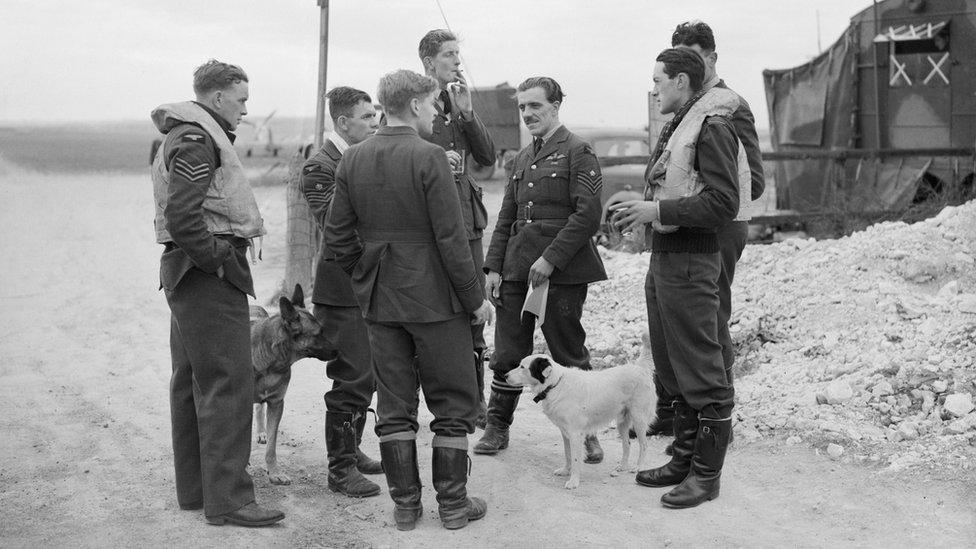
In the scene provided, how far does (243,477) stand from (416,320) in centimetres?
119

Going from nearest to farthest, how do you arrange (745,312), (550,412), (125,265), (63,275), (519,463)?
(550,412)
(519,463)
(745,312)
(63,275)
(125,265)

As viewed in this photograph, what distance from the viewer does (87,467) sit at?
5.60 metres

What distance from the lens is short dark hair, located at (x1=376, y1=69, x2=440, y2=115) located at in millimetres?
4504

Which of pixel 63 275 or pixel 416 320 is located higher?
pixel 416 320

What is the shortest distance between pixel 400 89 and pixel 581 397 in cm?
198

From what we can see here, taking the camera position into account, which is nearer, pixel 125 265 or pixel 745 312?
pixel 745 312

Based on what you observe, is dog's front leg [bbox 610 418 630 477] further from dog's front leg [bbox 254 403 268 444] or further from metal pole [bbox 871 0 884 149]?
metal pole [bbox 871 0 884 149]

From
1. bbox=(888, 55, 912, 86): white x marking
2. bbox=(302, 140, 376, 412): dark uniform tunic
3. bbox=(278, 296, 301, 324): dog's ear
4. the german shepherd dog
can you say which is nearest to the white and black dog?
A: bbox=(302, 140, 376, 412): dark uniform tunic

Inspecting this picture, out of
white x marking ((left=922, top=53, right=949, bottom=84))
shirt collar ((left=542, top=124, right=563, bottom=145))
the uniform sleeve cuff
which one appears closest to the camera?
the uniform sleeve cuff

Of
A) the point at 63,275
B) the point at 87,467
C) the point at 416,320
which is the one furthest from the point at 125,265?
the point at 416,320

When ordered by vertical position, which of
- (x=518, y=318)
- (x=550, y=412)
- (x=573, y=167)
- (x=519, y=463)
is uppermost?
(x=573, y=167)

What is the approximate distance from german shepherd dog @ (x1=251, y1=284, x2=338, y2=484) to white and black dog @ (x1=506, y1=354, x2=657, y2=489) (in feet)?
3.68

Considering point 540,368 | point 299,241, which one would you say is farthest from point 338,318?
point 299,241

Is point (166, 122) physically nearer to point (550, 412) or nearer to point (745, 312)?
point (550, 412)
